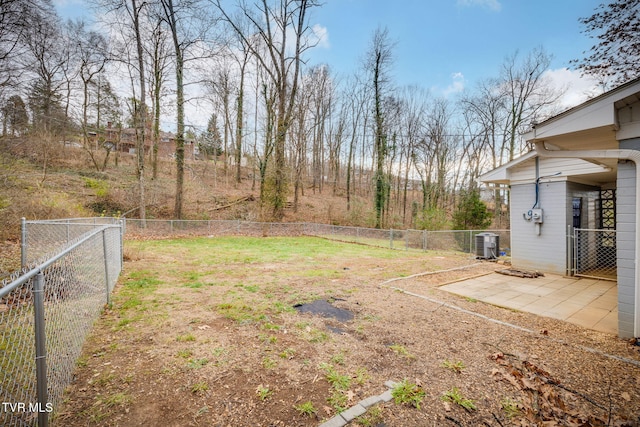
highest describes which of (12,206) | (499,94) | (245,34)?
(245,34)

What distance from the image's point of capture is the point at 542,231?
314 inches

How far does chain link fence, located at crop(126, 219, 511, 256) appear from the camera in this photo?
13316mm

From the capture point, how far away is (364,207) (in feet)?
68.9

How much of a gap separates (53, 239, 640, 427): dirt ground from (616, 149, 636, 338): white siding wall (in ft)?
1.18

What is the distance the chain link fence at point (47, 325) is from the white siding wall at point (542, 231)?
10.6 metres

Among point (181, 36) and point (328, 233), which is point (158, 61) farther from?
point (328, 233)

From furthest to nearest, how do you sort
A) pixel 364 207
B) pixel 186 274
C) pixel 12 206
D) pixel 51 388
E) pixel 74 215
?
1. pixel 364 207
2. pixel 74 215
3. pixel 12 206
4. pixel 186 274
5. pixel 51 388

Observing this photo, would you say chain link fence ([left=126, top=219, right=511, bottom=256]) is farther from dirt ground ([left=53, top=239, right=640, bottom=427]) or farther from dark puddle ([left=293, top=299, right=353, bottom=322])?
dark puddle ([left=293, top=299, right=353, bottom=322])

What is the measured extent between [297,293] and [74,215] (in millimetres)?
12060

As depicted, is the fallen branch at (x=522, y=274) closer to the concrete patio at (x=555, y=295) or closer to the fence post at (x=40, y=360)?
the concrete patio at (x=555, y=295)

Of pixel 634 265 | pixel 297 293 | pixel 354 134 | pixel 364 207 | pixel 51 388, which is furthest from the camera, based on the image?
pixel 354 134

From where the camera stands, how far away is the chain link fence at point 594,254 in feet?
24.1

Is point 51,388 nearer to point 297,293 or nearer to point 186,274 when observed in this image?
point 297,293

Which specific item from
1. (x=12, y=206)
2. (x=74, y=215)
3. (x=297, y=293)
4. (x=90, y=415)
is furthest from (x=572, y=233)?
(x=74, y=215)
